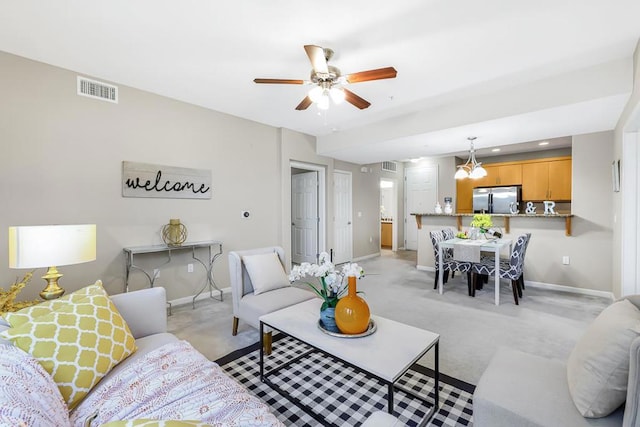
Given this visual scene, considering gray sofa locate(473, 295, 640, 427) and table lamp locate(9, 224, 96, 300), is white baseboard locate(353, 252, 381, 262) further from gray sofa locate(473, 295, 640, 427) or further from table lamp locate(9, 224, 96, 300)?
table lamp locate(9, 224, 96, 300)

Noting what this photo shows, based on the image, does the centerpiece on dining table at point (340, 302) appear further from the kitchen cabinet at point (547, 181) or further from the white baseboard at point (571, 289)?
the kitchen cabinet at point (547, 181)

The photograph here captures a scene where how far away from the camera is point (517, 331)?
2916mm

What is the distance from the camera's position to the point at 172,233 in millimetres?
3586

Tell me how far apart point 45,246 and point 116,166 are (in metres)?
1.77

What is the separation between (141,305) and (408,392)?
1784mm

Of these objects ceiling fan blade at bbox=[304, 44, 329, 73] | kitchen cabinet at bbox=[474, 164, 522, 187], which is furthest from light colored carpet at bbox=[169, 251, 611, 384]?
kitchen cabinet at bbox=[474, 164, 522, 187]

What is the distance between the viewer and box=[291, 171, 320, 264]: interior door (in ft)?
19.2

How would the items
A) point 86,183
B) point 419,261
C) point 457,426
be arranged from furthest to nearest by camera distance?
point 419,261 → point 86,183 → point 457,426

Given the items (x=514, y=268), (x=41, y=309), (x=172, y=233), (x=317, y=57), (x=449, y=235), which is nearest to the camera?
(x=41, y=309)

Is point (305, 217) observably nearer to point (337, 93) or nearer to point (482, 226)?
point (482, 226)

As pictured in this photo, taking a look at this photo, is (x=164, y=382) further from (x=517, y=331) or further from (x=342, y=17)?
(x=517, y=331)

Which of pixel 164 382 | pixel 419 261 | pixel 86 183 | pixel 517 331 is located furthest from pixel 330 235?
pixel 164 382

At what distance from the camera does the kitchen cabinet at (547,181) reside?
6027 mm

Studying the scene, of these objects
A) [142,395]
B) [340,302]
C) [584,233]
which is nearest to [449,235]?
[584,233]
